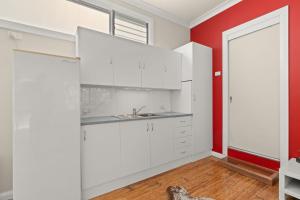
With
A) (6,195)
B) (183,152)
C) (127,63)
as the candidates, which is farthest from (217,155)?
(6,195)

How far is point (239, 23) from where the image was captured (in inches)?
107

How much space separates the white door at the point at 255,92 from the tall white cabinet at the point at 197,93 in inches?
16.3

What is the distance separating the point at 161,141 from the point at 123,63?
55.2 inches

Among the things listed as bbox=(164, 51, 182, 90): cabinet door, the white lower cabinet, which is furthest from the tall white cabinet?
the white lower cabinet

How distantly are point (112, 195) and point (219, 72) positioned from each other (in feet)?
9.32

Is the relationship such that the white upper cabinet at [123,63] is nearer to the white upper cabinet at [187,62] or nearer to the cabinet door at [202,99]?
the white upper cabinet at [187,62]

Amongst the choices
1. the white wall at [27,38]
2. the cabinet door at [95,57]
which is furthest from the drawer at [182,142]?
the white wall at [27,38]

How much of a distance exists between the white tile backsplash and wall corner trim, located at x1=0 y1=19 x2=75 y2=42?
30.2 inches

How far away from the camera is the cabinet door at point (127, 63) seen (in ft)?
7.52

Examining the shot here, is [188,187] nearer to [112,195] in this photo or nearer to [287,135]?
[112,195]

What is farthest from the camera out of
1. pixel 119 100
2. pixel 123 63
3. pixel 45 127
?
pixel 119 100

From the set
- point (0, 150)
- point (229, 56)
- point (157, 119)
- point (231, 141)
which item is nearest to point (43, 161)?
point (0, 150)

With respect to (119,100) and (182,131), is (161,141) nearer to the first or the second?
(182,131)

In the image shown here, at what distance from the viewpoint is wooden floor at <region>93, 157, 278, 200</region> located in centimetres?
183
